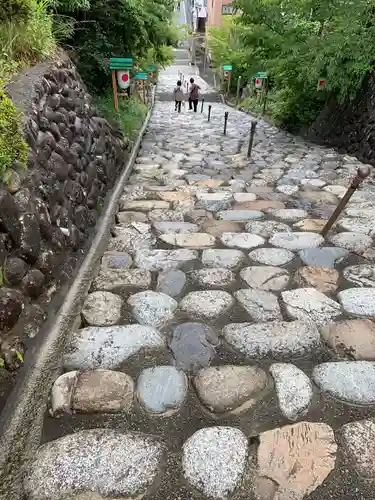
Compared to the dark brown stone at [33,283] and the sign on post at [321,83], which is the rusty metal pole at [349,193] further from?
A: the sign on post at [321,83]

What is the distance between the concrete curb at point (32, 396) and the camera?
73.3 inches

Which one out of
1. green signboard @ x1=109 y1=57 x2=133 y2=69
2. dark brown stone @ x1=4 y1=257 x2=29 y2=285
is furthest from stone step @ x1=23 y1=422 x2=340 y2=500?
green signboard @ x1=109 y1=57 x2=133 y2=69

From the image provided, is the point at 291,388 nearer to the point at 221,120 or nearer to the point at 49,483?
the point at 49,483

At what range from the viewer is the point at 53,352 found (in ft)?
8.47

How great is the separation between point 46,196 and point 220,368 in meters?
2.00

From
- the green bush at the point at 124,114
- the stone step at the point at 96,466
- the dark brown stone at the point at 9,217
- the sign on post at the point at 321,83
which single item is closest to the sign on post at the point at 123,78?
the green bush at the point at 124,114

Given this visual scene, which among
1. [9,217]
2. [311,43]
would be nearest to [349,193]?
[9,217]

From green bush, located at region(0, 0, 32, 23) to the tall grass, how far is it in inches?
1.8

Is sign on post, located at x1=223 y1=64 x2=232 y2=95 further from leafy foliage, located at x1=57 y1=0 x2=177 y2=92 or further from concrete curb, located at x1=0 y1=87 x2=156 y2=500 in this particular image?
concrete curb, located at x1=0 y1=87 x2=156 y2=500

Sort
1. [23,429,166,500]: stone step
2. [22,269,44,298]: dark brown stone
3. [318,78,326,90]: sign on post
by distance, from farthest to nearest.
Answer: [318,78,326,90]: sign on post → [22,269,44,298]: dark brown stone → [23,429,166,500]: stone step

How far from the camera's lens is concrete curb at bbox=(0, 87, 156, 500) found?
1.86 metres

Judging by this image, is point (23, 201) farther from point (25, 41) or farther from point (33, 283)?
point (25, 41)

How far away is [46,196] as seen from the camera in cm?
313

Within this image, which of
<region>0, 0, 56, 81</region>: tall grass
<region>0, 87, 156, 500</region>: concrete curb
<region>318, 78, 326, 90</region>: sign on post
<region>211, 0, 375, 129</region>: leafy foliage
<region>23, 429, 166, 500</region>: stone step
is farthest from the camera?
<region>318, 78, 326, 90</region>: sign on post
